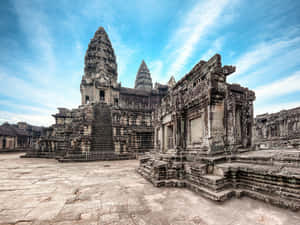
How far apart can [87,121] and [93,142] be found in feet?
8.50

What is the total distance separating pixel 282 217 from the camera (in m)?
3.22

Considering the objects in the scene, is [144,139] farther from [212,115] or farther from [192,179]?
[212,115]

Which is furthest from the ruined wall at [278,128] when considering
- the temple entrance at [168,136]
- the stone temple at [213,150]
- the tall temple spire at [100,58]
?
the tall temple spire at [100,58]

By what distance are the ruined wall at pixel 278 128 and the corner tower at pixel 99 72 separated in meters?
28.4

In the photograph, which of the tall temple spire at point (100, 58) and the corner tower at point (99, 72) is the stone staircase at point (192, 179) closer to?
the corner tower at point (99, 72)

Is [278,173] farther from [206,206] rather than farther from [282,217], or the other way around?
[206,206]

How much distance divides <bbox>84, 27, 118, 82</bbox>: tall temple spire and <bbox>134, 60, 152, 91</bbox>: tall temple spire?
57.1 ft

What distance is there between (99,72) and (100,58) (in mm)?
3518

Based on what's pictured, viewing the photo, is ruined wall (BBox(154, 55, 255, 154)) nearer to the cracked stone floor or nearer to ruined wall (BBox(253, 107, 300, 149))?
the cracked stone floor

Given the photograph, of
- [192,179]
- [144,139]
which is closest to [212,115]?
[192,179]

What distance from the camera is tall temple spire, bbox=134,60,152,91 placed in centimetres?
5300

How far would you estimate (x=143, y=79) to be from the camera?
5338 centimetres

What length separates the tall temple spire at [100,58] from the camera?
33.1 metres

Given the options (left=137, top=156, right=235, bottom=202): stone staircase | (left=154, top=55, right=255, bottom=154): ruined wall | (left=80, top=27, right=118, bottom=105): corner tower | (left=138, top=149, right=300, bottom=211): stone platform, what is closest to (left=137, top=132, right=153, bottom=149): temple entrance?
(left=154, top=55, right=255, bottom=154): ruined wall
